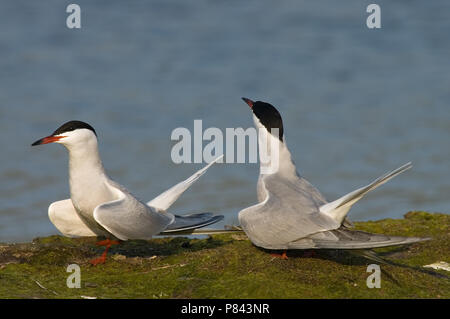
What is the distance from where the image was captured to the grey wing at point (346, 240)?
4.96 meters

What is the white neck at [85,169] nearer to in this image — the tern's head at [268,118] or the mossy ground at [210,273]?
the mossy ground at [210,273]

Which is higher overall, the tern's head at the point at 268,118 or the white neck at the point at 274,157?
the tern's head at the point at 268,118

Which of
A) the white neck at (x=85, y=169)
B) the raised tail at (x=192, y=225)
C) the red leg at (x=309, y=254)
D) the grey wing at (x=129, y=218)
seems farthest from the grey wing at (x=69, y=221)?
the red leg at (x=309, y=254)

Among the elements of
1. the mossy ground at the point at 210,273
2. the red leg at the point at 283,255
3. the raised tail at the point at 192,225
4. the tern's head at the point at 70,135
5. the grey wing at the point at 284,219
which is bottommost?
the mossy ground at the point at 210,273

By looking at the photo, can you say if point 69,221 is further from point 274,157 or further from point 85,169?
point 274,157

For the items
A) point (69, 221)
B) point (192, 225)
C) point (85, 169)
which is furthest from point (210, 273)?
point (69, 221)

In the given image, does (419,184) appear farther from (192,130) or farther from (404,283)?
(404,283)

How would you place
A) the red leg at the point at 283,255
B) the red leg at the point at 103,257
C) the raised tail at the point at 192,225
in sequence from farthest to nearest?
1. the raised tail at the point at 192,225
2. the red leg at the point at 103,257
3. the red leg at the point at 283,255

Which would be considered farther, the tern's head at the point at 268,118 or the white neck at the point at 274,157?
the tern's head at the point at 268,118

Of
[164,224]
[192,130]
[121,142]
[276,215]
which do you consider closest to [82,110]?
[121,142]

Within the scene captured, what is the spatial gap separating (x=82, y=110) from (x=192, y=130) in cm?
194

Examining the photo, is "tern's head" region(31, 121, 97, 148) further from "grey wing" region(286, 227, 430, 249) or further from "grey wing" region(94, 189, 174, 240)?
"grey wing" region(286, 227, 430, 249)

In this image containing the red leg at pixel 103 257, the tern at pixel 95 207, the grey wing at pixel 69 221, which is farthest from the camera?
the grey wing at pixel 69 221

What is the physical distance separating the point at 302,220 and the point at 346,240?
398 millimetres
